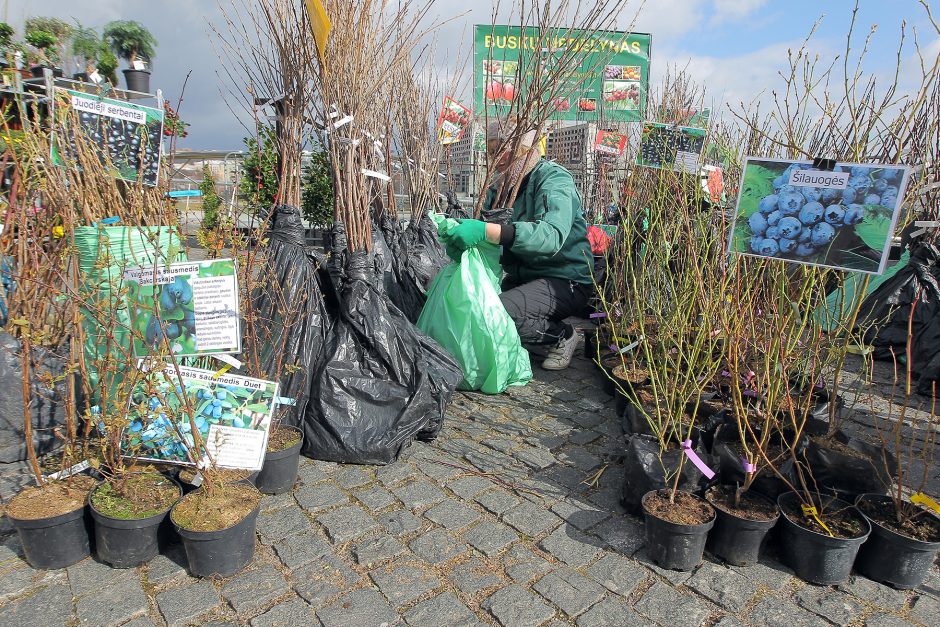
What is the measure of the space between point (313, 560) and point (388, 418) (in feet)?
2.58

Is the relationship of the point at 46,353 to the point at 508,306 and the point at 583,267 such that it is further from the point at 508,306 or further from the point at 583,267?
the point at 583,267

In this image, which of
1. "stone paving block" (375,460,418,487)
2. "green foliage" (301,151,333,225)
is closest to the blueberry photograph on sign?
"stone paving block" (375,460,418,487)

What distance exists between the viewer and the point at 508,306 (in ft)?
12.5

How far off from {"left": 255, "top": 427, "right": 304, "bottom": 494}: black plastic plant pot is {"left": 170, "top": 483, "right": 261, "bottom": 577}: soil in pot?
0.30 m

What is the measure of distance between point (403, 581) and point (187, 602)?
668 mm

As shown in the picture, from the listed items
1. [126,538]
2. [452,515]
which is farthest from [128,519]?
[452,515]

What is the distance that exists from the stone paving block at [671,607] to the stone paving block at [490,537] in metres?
0.50

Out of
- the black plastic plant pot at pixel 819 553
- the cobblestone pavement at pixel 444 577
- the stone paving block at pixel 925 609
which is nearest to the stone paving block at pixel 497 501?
the cobblestone pavement at pixel 444 577

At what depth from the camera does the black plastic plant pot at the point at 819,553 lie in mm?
1766

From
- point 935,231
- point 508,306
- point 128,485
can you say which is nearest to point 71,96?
point 128,485

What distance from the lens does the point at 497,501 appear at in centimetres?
227

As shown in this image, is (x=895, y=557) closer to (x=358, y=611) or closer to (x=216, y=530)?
(x=358, y=611)

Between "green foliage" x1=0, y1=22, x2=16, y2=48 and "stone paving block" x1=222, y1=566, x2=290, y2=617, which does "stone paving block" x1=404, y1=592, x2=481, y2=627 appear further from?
"green foliage" x1=0, y1=22, x2=16, y2=48

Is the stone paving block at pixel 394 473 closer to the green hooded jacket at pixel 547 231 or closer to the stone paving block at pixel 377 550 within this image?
the stone paving block at pixel 377 550
